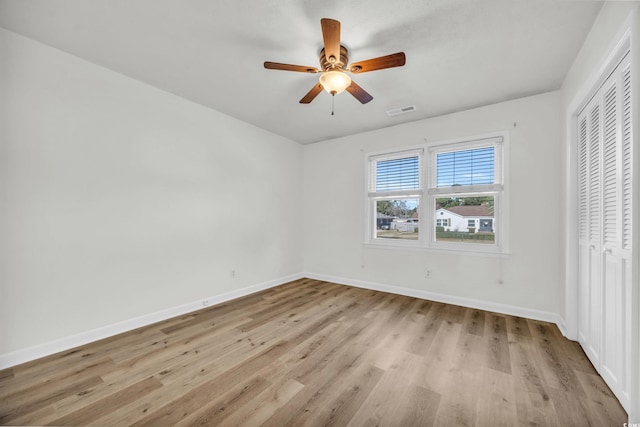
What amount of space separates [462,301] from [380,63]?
3182 mm

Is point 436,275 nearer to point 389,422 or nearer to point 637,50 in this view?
point 389,422

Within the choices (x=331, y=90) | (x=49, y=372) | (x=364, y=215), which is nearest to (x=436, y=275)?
(x=364, y=215)

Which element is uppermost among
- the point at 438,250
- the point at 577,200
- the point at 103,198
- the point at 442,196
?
the point at 442,196

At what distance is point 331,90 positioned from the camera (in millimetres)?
2236

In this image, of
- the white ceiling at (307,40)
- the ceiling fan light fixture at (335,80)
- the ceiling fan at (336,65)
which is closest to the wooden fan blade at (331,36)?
the ceiling fan at (336,65)

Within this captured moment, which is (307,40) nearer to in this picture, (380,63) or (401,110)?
(380,63)

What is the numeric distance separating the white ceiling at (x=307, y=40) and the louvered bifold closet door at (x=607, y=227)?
677 millimetres

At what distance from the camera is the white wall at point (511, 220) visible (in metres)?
2.98

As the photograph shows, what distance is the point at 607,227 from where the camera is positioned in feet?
6.06

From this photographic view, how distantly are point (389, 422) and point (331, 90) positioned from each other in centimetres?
247

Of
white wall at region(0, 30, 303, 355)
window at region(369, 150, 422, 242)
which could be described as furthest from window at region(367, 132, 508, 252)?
white wall at region(0, 30, 303, 355)

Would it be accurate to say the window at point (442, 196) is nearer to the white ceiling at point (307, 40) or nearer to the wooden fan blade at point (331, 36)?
the white ceiling at point (307, 40)

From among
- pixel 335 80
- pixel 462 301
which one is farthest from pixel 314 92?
pixel 462 301

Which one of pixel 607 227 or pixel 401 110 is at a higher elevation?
pixel 401 110
